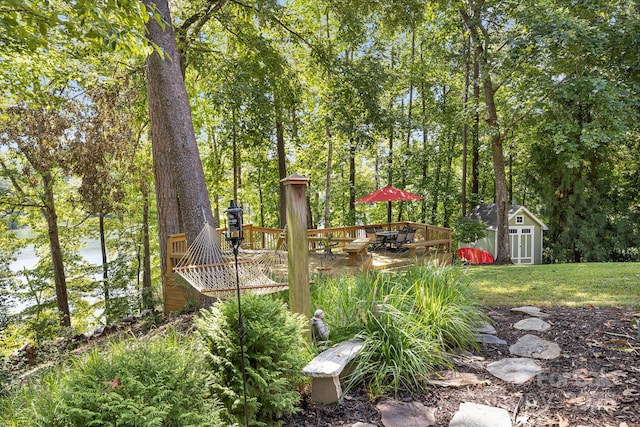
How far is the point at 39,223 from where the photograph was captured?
12.3 metres

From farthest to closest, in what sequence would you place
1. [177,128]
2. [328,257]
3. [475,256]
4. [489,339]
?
[475,256] → [328,257] → [177,128] → [489,339]

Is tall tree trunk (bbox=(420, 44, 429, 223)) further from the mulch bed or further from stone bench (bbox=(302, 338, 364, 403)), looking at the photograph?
stone bench (bbox=(302, 338, 364, 403))

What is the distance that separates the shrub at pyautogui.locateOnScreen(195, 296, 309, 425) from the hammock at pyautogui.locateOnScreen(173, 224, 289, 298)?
865 mm

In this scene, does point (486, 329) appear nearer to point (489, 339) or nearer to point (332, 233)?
point (489, 339)

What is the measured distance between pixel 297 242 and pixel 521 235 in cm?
1582

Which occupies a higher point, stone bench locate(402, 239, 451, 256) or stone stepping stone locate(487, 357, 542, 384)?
stone bench locate(402, 239, 451, 256)

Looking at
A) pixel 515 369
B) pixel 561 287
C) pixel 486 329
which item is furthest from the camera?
pixel 561 287

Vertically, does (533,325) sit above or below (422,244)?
below

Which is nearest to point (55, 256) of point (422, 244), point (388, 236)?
point (388, 236)

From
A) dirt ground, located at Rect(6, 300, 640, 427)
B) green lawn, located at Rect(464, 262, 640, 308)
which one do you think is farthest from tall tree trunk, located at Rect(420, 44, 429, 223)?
dirt ground, located at Rect(6, 300, 640, 427)

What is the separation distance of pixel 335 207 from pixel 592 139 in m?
13.2

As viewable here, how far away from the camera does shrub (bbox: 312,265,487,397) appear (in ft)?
9.51

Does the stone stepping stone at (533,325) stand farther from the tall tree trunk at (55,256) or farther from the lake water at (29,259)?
the lake water at (29,259)

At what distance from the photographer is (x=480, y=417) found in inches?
94.5
